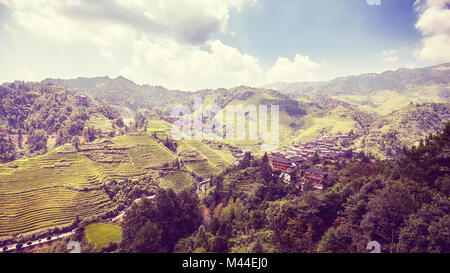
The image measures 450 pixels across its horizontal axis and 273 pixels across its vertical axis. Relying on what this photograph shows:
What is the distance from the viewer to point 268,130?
149 metres

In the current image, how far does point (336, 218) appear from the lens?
876 inches

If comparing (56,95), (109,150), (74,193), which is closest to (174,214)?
(74,193)

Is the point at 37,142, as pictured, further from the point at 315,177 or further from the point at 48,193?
the point at 315,177

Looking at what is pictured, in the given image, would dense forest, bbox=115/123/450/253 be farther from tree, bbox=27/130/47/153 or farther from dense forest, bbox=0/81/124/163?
tree, bbox=27/130/47/153

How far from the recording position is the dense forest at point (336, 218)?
1591cm

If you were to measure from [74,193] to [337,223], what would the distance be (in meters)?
57.0

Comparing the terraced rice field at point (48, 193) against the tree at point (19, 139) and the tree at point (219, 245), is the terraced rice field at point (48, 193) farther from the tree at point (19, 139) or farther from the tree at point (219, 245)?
the tree at point (19, 139)

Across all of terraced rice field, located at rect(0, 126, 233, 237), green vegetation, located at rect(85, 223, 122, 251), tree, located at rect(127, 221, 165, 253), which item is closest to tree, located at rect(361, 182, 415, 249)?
tree, located at rect(127, 221, 165, 253)

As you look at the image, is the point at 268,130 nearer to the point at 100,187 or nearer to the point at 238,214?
the point at 100,187

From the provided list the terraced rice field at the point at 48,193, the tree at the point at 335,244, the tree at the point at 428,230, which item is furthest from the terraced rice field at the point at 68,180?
the tree at the point at 428,230

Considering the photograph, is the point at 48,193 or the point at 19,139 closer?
the point at 48,193

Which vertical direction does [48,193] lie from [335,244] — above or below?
below

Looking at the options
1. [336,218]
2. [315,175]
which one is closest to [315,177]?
[315,175]

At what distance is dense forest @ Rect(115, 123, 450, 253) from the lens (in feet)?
52.2
